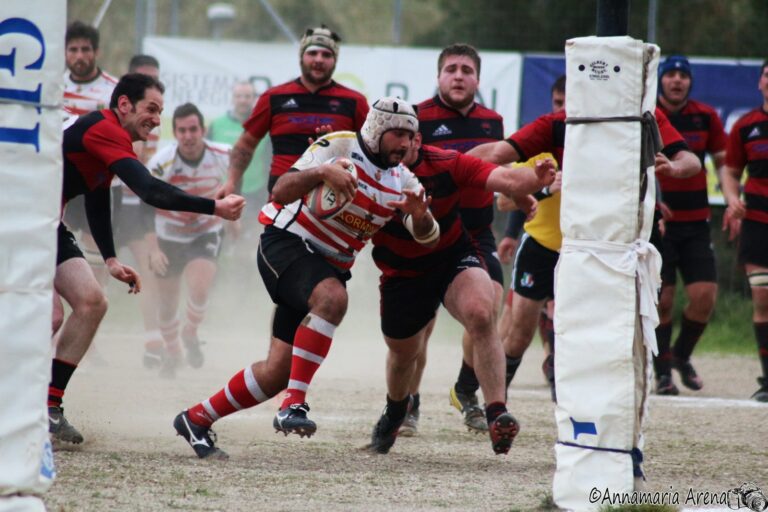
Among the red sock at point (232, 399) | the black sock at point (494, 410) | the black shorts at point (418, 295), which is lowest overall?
the red sock at point (232, 399)

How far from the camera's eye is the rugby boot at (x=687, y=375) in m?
10.3

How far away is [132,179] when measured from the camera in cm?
643

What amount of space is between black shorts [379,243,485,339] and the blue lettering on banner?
290 cm

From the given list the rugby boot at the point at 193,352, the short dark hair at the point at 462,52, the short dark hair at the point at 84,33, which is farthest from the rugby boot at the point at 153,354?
the short dark hair at the point at 462,52

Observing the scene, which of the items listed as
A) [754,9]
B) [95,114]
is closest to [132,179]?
[95,114]

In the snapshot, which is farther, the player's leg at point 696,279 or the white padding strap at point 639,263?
the player's leg at point 696,279

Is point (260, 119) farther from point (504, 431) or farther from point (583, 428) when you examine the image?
point (583, 428)

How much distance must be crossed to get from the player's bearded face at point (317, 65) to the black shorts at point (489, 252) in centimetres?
170

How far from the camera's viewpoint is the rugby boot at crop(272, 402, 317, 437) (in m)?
5.98

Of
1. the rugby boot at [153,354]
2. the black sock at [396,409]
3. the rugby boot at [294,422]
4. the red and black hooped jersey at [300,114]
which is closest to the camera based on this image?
the rugby boot at [294,422]

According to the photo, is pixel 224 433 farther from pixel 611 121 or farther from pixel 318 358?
pixel 611 121

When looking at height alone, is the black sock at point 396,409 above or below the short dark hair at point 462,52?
below

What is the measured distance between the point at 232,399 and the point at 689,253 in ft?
16.3

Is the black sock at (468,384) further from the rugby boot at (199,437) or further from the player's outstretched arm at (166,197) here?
the player's outstretched arm at (166,197)
